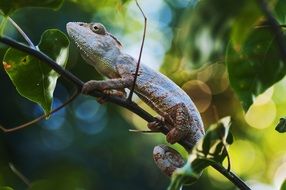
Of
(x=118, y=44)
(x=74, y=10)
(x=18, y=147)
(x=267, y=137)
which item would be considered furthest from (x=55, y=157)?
(x=118, y=44)

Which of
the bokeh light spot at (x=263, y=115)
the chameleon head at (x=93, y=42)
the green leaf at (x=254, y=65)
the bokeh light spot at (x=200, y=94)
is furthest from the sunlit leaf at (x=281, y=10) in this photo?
the bokeh light spot at (x=263, y=115)

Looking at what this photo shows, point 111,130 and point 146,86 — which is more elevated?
point 146,86

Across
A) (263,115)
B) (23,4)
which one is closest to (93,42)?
(23,4)

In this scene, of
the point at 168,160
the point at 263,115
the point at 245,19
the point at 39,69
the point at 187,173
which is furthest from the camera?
the point at 263,115

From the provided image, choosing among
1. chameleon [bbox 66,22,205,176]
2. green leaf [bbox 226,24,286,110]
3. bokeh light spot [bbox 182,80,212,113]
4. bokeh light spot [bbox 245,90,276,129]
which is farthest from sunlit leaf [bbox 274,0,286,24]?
bokeh light spot [bbox 245,90,276,129]

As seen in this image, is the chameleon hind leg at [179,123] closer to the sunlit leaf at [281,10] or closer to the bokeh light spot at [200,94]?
the sunlit leaf at [281,10]

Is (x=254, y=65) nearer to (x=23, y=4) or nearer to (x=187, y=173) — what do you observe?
(x=187, y=173)

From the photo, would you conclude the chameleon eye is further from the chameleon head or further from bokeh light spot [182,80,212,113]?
bokeh light spot [182,80,212,113]
